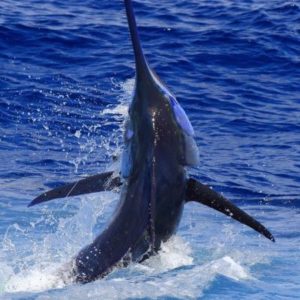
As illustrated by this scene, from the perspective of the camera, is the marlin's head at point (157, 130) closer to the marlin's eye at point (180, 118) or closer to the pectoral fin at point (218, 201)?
the marlin's eye at point (180, 118)

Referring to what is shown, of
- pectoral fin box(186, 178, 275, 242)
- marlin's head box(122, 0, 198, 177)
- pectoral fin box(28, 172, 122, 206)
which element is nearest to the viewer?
marlin's head box(122, 0, 198, 177)

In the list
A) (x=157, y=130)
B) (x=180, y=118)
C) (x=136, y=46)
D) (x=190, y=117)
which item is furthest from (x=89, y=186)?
(x=190, y=117)

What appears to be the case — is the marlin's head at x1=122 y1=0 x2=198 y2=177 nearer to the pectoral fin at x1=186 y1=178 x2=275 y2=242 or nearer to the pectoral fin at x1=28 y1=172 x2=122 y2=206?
the pectoral fin at x1=186 y1=178 x2=275 y2=242

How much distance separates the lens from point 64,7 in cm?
2170

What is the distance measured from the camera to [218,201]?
6.42 meters

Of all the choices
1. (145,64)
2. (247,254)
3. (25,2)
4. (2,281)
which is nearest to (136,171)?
(145,64)

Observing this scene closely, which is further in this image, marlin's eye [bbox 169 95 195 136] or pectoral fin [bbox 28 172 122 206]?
pectoral fin [bbox 28 172 122 206]

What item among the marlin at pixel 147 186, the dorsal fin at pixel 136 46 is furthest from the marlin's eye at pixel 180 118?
the dorsal fin at pixel 136 46

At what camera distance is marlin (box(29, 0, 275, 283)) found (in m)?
6.14

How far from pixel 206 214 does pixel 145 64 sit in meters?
4.95

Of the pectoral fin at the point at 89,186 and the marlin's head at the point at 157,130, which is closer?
the marlin's head at the point at 157,130

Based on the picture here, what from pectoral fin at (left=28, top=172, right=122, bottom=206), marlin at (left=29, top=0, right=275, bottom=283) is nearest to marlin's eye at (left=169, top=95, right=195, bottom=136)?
marlin at (left=29, top=0, right=275, bottom=283)

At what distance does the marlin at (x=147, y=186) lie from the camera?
6137 mm

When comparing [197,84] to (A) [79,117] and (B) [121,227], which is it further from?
(B) [121,227]
